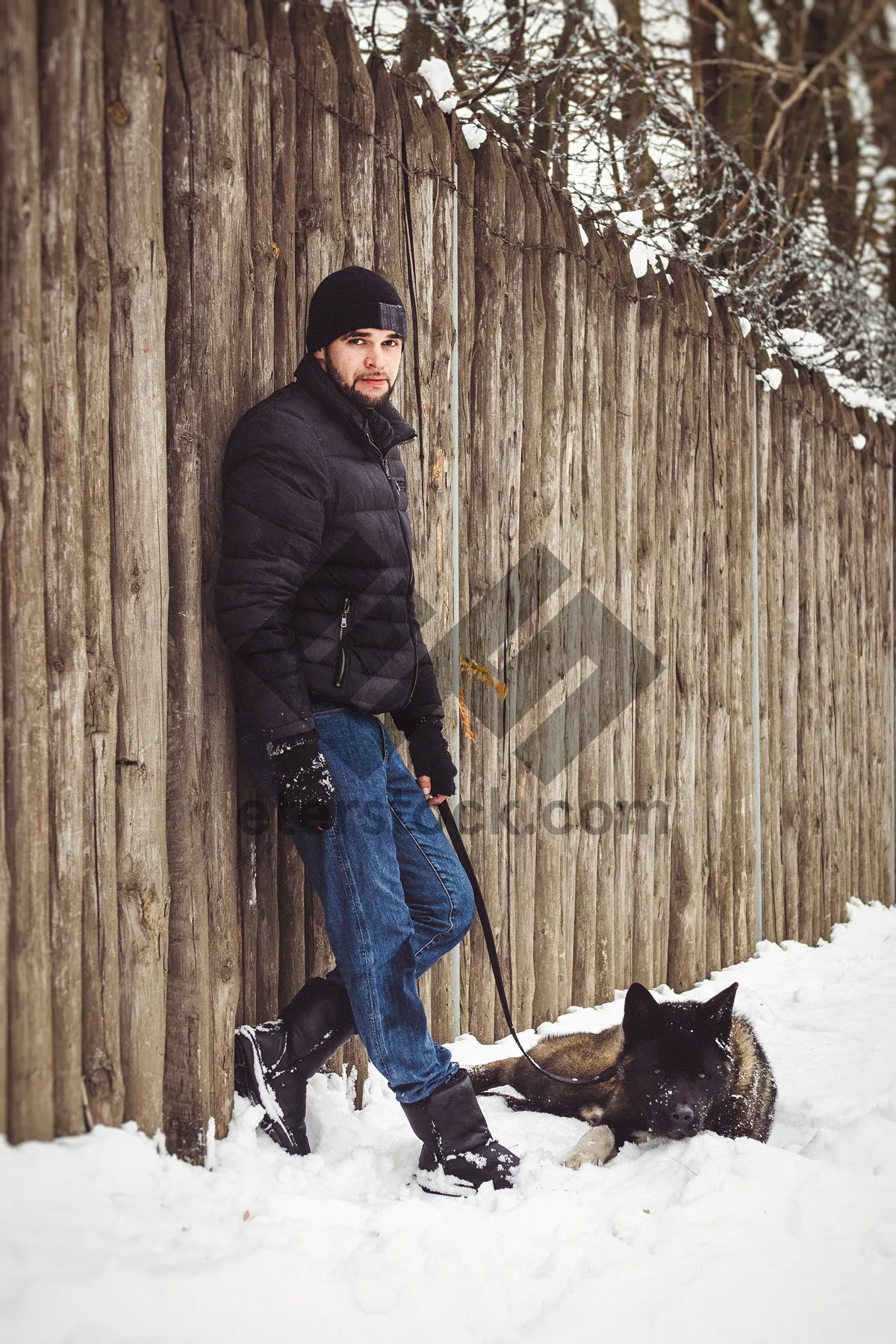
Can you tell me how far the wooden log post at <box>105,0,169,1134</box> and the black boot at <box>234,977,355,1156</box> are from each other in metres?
0.31

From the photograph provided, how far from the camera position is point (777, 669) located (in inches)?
245

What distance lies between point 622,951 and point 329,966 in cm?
183

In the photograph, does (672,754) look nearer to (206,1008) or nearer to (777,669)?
(777,669)

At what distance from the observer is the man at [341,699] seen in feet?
9.16

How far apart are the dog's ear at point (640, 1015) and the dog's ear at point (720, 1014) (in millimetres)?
171

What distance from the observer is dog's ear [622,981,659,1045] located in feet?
12.0

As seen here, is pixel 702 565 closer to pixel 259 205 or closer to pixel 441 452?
pixel 441 452

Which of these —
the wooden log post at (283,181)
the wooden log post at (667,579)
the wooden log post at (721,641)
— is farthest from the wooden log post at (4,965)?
the wooden log post at (721,641)

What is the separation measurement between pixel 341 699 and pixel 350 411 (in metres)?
0.81

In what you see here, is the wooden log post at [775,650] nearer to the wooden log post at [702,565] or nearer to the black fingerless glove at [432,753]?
the wooden log post at [702,565]

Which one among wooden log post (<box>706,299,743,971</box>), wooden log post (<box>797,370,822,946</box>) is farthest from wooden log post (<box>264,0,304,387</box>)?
wooden log post (<box>797,370,822,946</box>)

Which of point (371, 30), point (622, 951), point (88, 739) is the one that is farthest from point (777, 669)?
point (88, 739)

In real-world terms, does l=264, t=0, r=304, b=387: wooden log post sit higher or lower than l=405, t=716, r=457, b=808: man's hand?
higher

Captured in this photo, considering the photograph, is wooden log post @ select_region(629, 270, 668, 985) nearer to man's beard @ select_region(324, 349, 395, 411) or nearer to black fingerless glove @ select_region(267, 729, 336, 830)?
man's beard @ select_region(324, 349, 395, 411)
